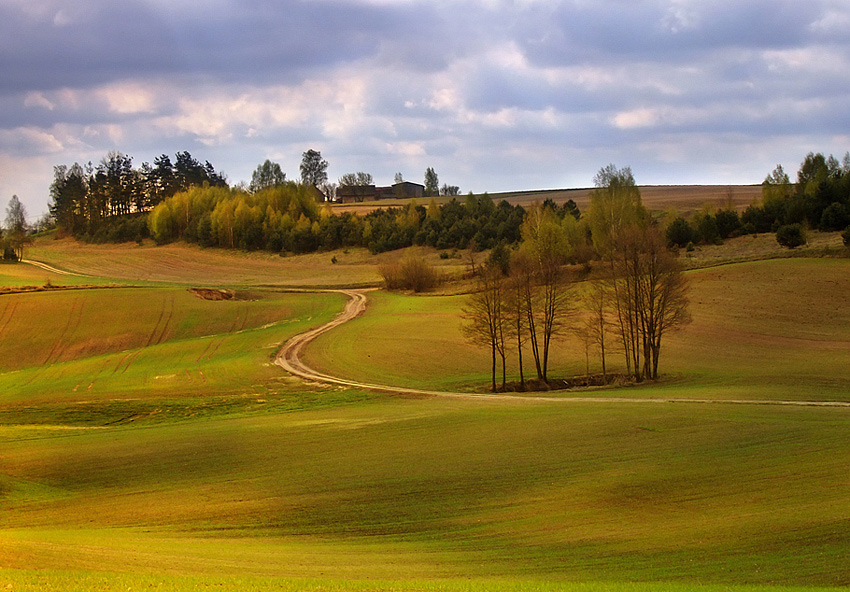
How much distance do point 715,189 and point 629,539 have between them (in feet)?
580

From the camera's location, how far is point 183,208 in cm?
14825

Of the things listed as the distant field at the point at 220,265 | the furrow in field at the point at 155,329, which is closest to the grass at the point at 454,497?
the furrow in field at the point at 155,329

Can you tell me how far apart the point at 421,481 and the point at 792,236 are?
70.1 metres

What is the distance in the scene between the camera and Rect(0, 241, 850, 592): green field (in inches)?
553

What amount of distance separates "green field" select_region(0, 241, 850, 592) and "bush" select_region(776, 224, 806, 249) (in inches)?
1372

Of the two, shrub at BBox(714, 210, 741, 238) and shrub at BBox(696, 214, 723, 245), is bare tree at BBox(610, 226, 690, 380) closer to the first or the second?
shrub at BBox(696, 214, 723, 245)

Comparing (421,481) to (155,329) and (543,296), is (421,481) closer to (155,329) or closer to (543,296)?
(543,296)

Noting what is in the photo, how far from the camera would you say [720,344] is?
49156mm

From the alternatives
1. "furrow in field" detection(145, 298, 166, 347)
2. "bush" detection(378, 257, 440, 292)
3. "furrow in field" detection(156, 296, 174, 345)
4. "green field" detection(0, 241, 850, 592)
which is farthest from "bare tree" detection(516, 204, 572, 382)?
"bush" detection(378, 257, 440, 292)

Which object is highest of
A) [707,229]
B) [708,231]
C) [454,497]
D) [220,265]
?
[707,229]

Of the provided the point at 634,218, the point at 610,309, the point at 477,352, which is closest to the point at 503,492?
the point at 477,352

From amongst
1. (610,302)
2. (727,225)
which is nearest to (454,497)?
(610,302)

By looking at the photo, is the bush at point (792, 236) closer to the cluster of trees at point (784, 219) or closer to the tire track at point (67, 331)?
the cluster of trees at point (784, 219)

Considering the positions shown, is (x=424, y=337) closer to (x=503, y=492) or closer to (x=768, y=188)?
(x=503, y=492)
